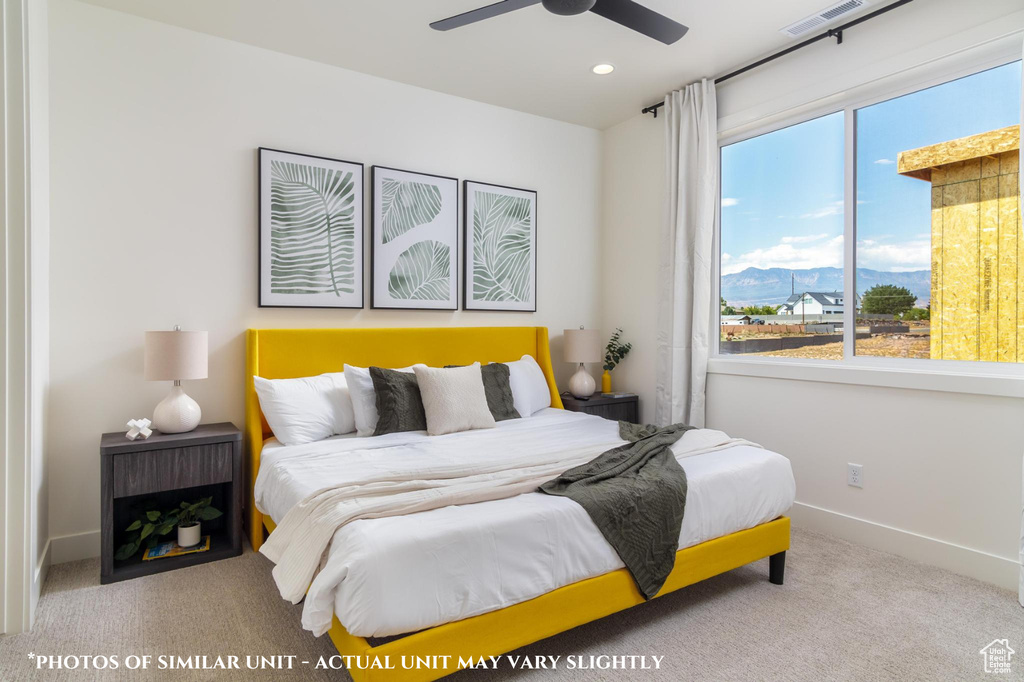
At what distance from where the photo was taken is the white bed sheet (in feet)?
5.02

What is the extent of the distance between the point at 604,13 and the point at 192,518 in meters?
3.10

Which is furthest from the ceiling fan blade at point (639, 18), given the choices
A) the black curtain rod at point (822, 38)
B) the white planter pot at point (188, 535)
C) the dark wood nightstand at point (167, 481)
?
the white planter pot at point (188, 535)

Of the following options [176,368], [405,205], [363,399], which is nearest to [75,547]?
[176,368]

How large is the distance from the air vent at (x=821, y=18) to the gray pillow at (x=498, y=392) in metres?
2.52

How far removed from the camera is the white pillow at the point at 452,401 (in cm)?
308

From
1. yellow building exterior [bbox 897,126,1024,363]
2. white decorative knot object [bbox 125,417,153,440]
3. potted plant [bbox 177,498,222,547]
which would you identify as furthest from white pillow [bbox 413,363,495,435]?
yellow building exterior [bbox 897,126,1024,363]

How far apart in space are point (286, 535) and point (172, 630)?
0.68 metres

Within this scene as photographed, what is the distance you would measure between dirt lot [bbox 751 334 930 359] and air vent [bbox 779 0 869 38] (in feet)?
5.54

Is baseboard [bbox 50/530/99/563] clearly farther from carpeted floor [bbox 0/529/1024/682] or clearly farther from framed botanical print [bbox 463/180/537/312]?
framed botanical print [bbox 463/180/537/312]

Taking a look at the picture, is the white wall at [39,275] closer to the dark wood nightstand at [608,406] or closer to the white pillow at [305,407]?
the white pillow at [305,407]

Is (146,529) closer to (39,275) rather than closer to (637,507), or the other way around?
(39,275)

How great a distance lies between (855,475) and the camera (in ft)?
10.0

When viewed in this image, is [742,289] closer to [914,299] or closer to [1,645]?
[914,299]

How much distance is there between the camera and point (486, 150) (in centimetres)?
414
